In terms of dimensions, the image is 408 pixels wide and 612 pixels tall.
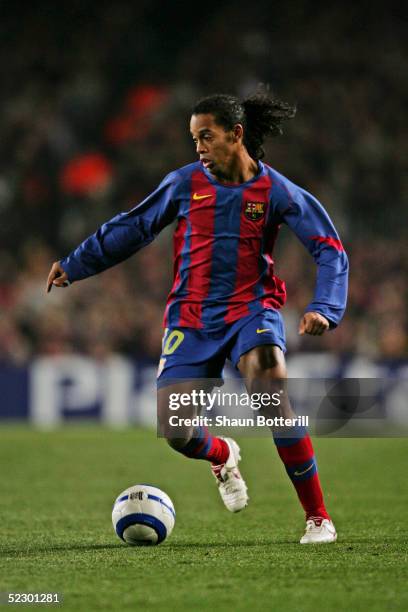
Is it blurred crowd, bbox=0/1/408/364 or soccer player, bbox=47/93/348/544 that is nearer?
soccer player, bbox=47/93/348/544

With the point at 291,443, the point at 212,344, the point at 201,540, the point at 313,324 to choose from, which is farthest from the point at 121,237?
the point at 201,540

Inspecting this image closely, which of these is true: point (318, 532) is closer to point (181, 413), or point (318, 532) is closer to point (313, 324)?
point (181, 413)

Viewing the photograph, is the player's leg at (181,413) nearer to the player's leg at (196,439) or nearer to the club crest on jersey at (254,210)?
the player's leg at (196,439)

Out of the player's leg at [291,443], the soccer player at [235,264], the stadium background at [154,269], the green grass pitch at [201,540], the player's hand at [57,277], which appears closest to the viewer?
the green grass pitch at [201,540]

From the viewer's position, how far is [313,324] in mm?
4527

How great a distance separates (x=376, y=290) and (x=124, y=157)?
4248mm

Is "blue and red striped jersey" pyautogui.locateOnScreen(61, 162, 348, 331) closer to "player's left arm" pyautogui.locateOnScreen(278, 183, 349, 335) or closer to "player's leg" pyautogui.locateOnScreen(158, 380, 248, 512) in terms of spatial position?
"player's left arm" pyautogui.locateOnScreen(278, 183, 349, 335)

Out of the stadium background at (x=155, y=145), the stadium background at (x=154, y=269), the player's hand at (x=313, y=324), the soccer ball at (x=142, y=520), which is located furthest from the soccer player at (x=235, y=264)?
the stadium background at (x=155, y=145)

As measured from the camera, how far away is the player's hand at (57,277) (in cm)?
519

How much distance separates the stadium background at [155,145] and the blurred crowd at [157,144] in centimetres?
2

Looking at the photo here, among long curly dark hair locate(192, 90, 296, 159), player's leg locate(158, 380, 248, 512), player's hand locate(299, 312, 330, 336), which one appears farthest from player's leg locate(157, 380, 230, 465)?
long curly dark hair locate(192, 90, 296, 159)

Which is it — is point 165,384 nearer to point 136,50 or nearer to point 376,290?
point 376,290

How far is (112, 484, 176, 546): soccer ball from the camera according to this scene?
4.77 metres

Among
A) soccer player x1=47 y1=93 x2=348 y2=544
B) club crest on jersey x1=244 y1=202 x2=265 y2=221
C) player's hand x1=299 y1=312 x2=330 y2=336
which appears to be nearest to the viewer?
player's hand x1=299 y1=312 x2=330 y2=336
